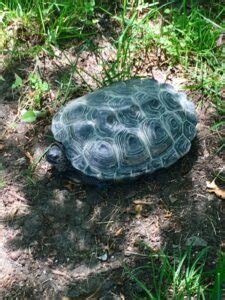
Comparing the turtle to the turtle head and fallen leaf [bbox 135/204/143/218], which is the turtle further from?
fallen leaf [bbox 135/204/143/218]

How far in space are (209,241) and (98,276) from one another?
847 mm

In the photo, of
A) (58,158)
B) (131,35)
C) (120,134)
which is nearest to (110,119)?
(120,134)

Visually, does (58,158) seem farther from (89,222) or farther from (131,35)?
(131,35)

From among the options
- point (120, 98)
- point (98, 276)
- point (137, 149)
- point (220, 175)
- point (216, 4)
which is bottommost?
point (98, 276)

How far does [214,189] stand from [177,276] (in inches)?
34.2

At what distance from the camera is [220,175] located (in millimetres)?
3744

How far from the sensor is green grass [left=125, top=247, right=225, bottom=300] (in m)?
3.03

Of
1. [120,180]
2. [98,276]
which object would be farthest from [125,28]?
[98,276]

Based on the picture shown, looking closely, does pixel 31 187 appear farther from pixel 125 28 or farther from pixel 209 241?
pixel 125 28

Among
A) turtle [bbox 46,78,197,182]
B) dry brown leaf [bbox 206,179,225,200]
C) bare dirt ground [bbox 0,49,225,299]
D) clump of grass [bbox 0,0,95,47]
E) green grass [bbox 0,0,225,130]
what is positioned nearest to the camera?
bare dirt ground [bbox 0,49,225,299]

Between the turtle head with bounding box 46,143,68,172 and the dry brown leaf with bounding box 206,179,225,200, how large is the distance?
1.13m

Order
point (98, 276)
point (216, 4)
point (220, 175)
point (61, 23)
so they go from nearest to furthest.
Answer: point (98, 276) → point (220, 175) → point (61, 23) → point (216, 4)

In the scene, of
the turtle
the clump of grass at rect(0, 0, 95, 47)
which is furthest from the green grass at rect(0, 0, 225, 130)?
the turtle

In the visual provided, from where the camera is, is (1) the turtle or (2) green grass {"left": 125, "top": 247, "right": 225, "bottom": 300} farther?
(1) the turtle
